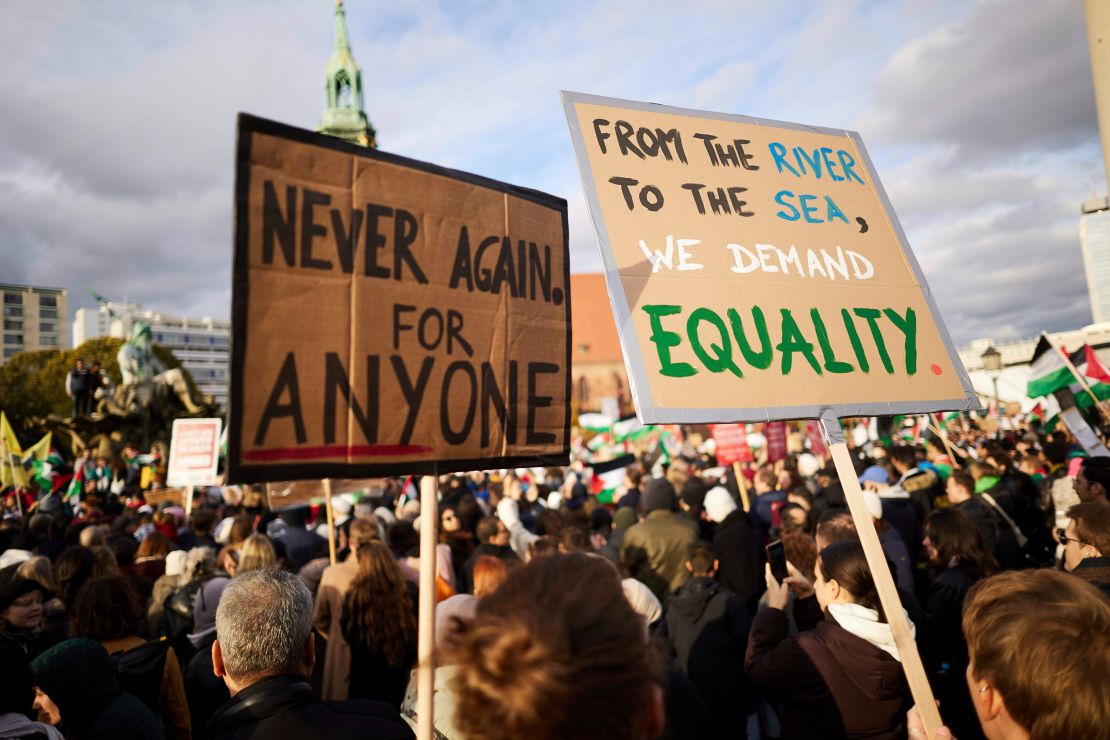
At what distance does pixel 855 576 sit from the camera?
264 cm

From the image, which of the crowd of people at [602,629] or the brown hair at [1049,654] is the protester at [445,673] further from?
the brown hair at [1049,654]

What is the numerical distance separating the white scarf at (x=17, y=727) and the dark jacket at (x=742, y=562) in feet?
13.6

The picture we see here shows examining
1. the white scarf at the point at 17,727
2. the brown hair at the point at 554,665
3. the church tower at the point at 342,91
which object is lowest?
the white scarf at the point at 17,727

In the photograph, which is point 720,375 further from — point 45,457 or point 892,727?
point 45,457

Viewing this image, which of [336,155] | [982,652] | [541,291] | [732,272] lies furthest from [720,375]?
[336,155]

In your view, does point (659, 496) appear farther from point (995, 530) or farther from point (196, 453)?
point (196, 453)

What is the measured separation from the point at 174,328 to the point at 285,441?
15621 cm

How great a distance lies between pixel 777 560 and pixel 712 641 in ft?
1.84

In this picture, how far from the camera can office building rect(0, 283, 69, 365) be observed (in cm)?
10319

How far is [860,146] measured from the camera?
3.31 metres

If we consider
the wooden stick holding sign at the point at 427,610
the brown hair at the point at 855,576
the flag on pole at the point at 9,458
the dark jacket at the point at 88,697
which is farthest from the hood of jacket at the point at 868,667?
the flag on pole at the point at 9,458

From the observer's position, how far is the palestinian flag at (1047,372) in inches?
320

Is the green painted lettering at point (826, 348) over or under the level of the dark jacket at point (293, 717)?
over

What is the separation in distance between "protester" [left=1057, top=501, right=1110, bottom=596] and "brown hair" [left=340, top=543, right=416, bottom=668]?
3052 mm
